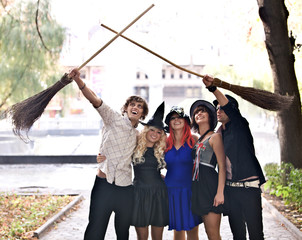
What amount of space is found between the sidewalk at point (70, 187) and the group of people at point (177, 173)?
201 centimetres

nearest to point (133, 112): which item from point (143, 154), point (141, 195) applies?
point (143, 154)

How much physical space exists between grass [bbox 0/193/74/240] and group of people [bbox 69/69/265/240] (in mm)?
2364

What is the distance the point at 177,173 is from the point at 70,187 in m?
7.60

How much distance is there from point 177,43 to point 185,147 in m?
35.8

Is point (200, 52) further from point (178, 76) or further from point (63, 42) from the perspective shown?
point (63, 42)

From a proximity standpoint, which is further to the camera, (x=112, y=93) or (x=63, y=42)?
(x=112, y=93)

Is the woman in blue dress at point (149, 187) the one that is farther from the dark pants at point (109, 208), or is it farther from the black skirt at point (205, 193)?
the black skirt at point (205, 193)

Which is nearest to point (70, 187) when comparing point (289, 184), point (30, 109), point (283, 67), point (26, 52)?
point (26, 52)

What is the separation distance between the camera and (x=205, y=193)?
430cm

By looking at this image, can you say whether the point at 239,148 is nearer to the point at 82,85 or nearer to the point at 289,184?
the point at 82,85

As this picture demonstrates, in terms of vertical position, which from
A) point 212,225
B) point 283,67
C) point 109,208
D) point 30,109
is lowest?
point 212,225

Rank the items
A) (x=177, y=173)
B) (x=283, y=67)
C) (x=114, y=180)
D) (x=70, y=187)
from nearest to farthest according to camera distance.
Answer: (x=114, y=180) < (x=177, y=173) < (x=283, y=67) < (x=70, y=187)

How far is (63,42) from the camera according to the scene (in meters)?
15.5

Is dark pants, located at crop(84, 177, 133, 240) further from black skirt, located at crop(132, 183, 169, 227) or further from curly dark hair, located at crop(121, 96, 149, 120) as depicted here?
curly dark hair, located at crop(121, 96, 149, 120)
